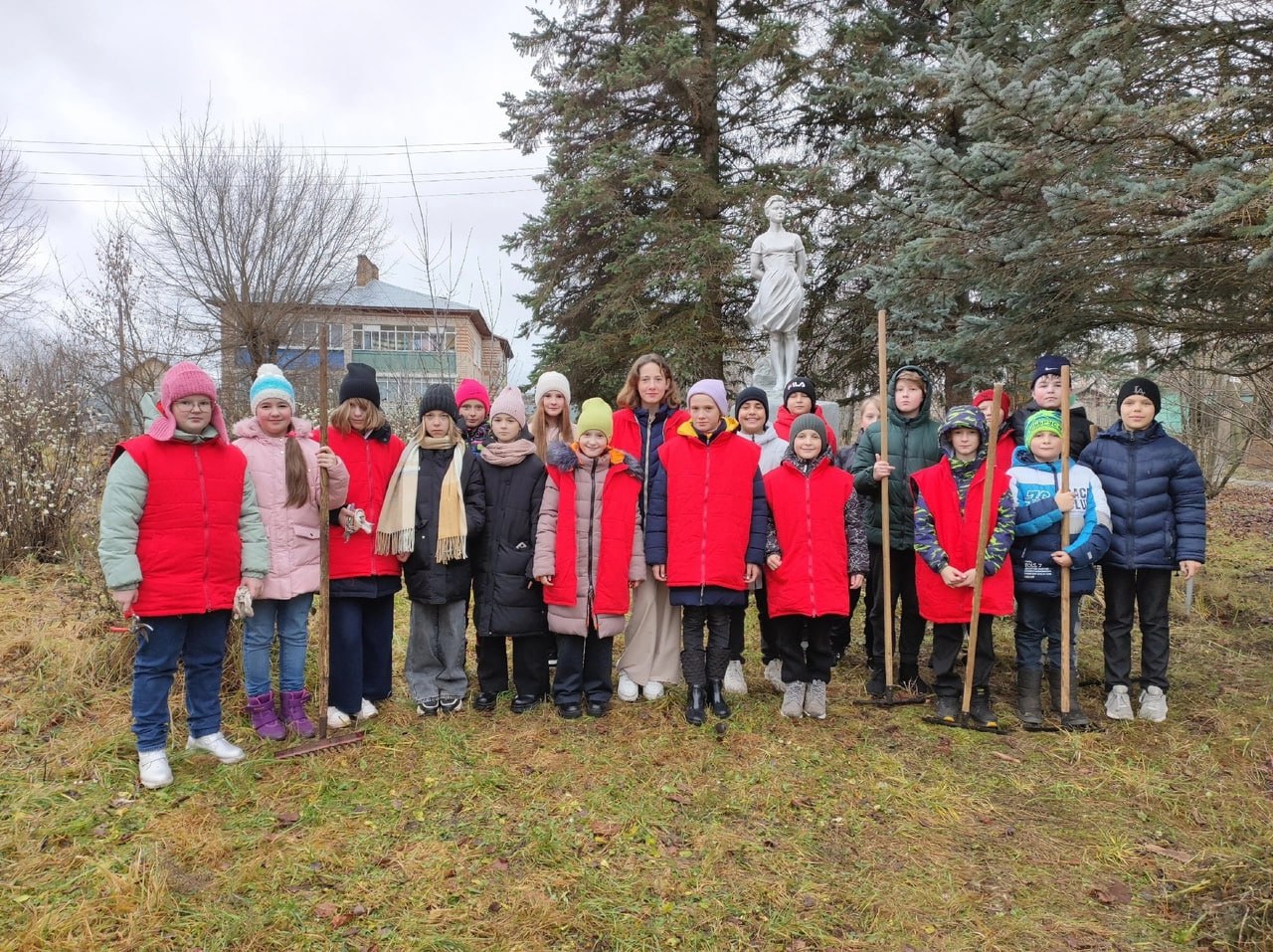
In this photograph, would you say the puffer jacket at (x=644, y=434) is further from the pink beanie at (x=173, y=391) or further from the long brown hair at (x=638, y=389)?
the pink beanie at (x=173, y=391)

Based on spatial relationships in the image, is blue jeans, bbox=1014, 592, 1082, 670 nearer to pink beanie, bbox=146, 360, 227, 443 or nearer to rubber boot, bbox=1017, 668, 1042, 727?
rubber boot, bbox=1017, 668, 1042, 727

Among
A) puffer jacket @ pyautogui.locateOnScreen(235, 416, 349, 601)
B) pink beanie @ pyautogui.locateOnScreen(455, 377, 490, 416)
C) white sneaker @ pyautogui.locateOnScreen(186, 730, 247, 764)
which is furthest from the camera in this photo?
pink beanie @ pyautogui.locateOnScreen(455, 377, 490, 416)

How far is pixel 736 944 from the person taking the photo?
7.39 feet

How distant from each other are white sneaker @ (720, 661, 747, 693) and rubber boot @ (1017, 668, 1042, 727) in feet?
5.17

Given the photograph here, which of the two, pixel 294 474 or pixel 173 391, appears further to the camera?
pixel 294 474

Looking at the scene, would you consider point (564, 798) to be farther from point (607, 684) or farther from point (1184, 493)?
point (1184, 493)

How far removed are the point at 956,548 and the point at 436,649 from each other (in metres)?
3.01

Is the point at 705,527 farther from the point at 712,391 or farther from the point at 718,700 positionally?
the point at 718,700

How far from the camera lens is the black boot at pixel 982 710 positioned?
154 inches

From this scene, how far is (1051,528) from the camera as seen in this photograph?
12.9 feet

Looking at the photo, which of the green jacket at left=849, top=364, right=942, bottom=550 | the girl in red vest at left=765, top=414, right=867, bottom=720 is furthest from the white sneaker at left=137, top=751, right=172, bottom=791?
the green jacket at left=849, top=364, right=942, bottom=550

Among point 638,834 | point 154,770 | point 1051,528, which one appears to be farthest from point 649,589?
point 154,770

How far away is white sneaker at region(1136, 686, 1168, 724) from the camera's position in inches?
158

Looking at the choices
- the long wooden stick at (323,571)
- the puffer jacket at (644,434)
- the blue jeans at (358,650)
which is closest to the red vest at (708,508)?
the puffer jacket at (644,434)
